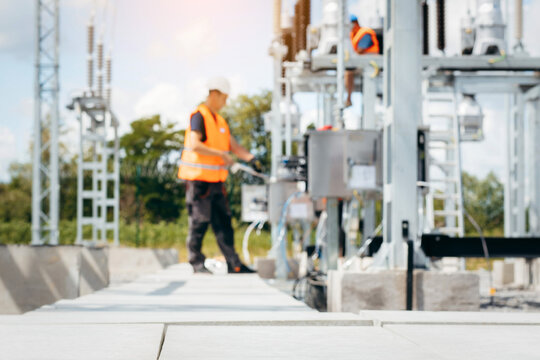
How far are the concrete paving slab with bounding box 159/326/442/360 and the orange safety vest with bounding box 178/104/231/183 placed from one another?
563cm

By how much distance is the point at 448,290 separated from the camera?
5.80m

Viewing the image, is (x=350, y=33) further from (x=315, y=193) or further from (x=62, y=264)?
(x=62, y=264)

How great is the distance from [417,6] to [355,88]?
7.44 meters

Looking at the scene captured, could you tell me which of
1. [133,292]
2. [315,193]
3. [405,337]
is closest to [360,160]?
[315,193]

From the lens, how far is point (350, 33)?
12109 mm

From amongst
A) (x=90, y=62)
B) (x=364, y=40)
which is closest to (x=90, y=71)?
(x=90, y=62)

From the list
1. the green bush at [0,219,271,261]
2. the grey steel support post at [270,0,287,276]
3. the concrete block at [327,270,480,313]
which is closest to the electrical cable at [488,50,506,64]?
the grey steel support post at [270,0,287,276]

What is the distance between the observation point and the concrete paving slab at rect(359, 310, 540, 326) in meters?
3.67

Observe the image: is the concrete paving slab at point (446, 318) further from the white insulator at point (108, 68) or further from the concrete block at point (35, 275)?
the white insulator at point (108, 68)

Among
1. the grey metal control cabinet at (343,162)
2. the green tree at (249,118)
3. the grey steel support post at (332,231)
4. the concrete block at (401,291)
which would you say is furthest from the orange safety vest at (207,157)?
the green tree at (249,118)

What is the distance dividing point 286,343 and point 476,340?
2.15 ft

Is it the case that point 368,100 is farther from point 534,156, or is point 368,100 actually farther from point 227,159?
point 227,159

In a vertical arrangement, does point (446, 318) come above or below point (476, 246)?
below

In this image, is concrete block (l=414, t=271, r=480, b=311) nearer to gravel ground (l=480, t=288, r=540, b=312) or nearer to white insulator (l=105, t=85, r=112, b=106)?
gravel ground (l=480, t=288, r=540, b=312)
